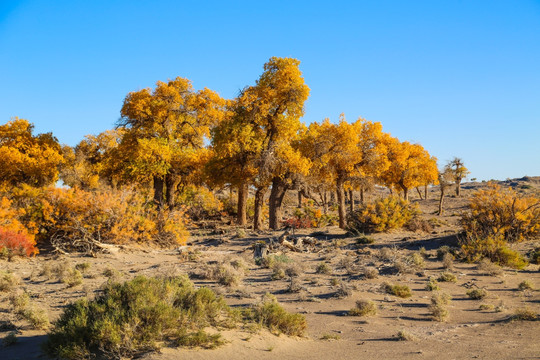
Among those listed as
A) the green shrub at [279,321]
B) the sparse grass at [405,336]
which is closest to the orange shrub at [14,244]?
the green shrub at [279,321]

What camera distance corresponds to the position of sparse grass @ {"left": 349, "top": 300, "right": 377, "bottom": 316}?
10.3 metres

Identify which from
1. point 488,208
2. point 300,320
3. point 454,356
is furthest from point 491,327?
point 488,208

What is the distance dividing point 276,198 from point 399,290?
14.2 meters

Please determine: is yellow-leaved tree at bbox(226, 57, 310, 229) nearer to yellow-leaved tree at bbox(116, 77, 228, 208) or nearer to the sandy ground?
yellow-leaved tree at bbox(116, 77, 228, 208)

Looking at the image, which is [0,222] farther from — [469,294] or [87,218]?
[469,294]

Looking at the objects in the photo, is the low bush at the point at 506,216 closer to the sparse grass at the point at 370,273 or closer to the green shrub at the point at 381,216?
the green shrub at the point at 381,216

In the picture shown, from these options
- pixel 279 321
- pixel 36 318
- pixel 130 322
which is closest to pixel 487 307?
pixel 279 321

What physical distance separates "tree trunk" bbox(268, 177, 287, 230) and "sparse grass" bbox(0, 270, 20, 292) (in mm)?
15489

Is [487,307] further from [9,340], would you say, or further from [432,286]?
[9,340]

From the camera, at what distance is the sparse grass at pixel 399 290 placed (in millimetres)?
12023

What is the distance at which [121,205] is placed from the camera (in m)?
18.7

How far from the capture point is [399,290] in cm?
1215

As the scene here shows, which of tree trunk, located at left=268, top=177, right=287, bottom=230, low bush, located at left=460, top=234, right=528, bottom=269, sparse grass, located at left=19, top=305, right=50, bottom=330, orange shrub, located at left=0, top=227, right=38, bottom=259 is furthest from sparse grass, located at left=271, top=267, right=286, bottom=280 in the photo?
tree trunk, located at left=268, top=177, right=287, bottom=230

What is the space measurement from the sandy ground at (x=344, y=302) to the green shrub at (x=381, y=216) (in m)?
3.04
